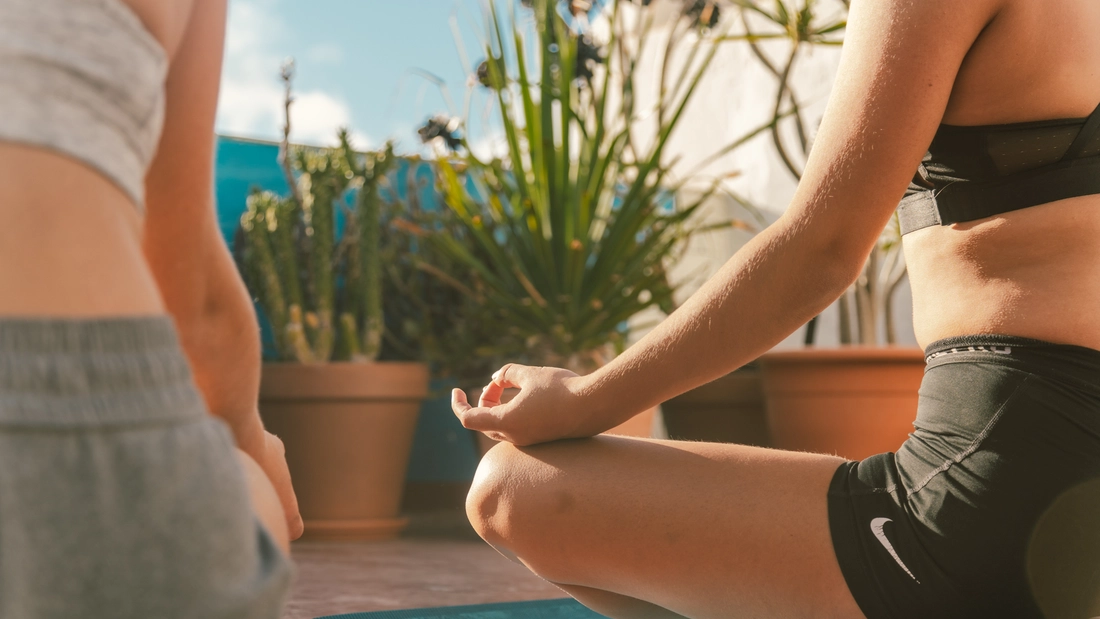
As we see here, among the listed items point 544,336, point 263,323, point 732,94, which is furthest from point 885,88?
point 732,94

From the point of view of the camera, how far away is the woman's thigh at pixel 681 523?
41.2 inches

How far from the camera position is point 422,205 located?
3707 millimetres

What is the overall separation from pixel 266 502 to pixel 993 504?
2.36 ft

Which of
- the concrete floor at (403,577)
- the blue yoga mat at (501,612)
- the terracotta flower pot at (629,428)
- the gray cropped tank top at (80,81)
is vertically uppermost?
the gray cropped tank top at (80,81)

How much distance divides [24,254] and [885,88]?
0.79 m

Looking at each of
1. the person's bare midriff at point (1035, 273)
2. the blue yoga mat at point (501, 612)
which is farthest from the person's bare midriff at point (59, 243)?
the blue yoga mat at point (501, 612)

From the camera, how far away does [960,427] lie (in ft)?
3.33

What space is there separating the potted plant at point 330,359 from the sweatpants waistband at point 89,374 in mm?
2352

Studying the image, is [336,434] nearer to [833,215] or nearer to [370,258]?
[370,258]

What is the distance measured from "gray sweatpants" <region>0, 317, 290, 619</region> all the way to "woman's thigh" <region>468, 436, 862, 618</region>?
631 millimetres

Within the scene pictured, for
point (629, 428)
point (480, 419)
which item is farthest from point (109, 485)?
point (629, 428)

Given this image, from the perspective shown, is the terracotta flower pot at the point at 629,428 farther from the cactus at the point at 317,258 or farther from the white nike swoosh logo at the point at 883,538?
the white nike swoosh logo at the point at 883,538

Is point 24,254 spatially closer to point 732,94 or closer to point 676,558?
point 676,558

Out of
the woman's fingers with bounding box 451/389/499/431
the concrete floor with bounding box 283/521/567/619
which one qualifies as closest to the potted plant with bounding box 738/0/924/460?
the concrete floor with bounding box 283/521/567/619
